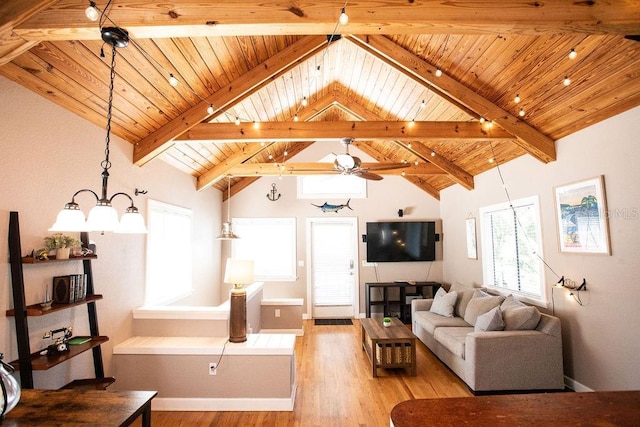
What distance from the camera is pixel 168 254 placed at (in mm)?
4598

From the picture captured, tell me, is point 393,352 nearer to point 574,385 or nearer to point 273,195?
point 574,385

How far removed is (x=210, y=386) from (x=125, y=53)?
10.0 ft

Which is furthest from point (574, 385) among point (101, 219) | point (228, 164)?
point (228, 164)

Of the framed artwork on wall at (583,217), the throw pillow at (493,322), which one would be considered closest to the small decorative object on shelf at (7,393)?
the throw pillow at (493,322)

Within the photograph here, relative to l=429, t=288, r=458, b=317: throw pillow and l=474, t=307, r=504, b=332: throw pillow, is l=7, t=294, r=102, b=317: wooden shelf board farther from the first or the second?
l=429, t=288, r=458, b=317: throw pillow

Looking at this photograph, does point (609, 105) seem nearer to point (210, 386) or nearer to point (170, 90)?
point (170, 90)

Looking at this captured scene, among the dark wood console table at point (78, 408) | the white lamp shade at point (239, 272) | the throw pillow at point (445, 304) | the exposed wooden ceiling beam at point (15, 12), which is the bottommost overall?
the throw pillow at point (445, 304)

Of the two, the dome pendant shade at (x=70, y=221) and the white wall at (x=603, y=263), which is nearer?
the dome pendant shade at (x=70, y=221)

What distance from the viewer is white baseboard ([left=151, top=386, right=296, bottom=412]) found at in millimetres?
3193

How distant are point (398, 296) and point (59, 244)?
19.5 feet

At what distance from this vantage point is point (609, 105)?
9.70 feet

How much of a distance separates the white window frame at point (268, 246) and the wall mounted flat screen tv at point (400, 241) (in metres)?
1.67

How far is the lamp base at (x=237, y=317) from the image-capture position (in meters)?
3.37

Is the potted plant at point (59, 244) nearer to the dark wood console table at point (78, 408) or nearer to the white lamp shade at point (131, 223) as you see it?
the white lamp shade at point (131, 223)
